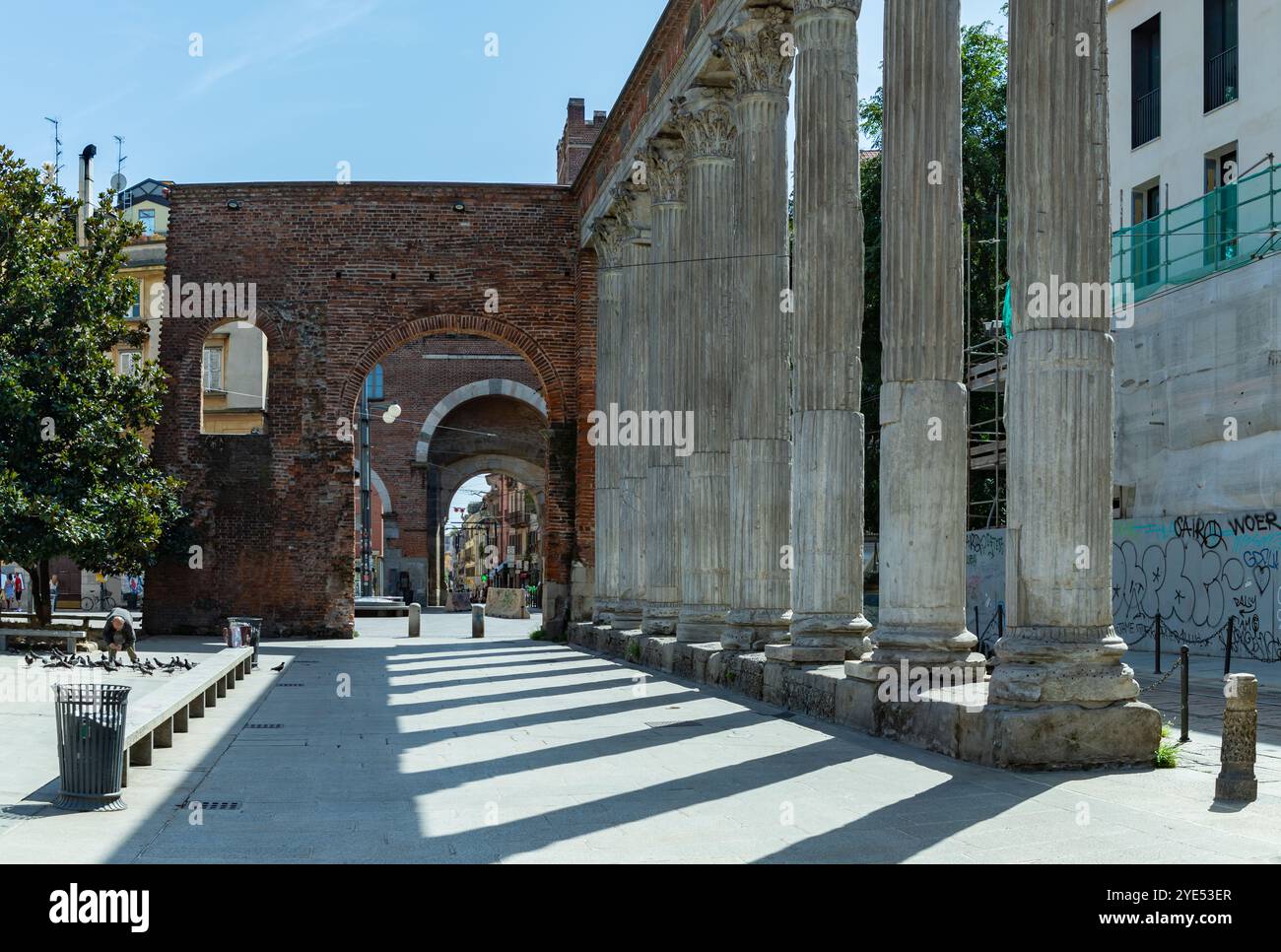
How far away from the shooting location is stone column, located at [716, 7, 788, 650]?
52.2ft

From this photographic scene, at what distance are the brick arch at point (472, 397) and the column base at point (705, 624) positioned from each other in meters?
25.3

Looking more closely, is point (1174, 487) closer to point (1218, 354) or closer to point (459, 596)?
point (1218, 354)

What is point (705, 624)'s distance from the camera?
59.2 feet

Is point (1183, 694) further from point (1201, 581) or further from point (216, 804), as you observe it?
point (1201, 581)

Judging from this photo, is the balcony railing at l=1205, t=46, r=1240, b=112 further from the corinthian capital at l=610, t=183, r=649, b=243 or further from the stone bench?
the stone bench

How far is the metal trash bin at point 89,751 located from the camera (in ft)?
26.7

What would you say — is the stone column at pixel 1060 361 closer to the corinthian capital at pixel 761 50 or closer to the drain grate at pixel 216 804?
the drain grate at pixel 216 804

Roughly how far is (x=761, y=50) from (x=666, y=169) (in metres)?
4.76

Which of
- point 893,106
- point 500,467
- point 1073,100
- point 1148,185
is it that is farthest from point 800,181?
point 500,467

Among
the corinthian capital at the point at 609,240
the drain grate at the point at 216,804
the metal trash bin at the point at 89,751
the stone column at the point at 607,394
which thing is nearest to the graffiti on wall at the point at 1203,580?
the stone column at the point at 607,394

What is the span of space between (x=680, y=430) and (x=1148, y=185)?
11.7m

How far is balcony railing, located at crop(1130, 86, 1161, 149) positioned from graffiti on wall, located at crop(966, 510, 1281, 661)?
7868mm

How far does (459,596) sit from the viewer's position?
47.5 metres
